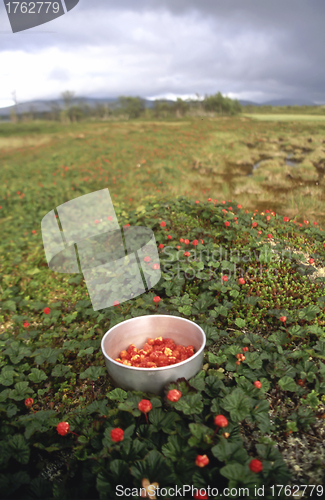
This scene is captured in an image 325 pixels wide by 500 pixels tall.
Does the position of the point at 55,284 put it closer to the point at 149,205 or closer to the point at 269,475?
the point at 149,205

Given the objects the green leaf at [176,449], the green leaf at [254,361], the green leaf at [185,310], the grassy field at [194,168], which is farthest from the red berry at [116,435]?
the grassy field at [194,168]

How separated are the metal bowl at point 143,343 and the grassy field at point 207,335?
0.09 metres

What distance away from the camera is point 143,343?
2.58 m

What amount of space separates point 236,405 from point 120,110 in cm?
2111

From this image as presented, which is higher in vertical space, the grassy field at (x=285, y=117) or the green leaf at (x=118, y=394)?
the grassy field at (x=285, y=117)

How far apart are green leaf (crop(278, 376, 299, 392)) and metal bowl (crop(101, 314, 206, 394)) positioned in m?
0.55

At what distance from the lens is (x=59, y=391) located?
2768mm

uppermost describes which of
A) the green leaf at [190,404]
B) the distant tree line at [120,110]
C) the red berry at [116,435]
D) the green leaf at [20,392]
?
the distant tree line at [120,110]

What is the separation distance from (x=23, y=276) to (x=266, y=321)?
3.85 meters

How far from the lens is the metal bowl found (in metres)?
2.00

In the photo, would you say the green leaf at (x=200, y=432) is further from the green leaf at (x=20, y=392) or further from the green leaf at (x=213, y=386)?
the green leaf at (x=20, y=392)

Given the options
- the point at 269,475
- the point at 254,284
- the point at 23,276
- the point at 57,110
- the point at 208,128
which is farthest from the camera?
the point at 57,110

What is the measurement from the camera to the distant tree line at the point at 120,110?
41.5 ft

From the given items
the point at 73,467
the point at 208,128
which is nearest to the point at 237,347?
the point at 73,467
